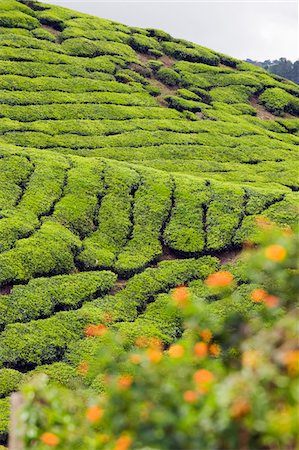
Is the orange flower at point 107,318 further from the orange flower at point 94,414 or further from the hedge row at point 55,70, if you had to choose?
the hedge row at point 55,70

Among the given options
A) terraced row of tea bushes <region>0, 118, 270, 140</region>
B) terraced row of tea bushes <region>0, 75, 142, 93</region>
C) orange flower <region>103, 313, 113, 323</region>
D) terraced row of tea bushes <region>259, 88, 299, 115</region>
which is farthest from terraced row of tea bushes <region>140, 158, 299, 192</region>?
orange flower <region>103, 313, 113, 323</region>

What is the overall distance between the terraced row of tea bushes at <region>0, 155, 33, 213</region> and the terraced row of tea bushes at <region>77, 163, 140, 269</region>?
9.97 feet

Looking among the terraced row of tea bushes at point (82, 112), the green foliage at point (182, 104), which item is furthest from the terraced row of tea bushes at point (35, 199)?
the green foliage at point (182, 104)

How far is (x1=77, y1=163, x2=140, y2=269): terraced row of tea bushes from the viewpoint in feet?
62.7

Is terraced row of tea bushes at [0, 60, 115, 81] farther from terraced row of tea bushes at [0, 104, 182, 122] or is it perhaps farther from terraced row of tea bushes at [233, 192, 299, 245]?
terraced row of tea bushes at [233, 192, 299, 245]

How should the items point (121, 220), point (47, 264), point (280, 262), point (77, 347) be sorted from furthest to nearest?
point (121, 220)
point (47, 264)
point (77, 347)
point (280, 262)

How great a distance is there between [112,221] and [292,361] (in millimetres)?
17886

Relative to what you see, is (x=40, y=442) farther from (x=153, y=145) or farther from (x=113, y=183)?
(x=153, y=145)

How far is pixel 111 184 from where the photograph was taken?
22.9 m

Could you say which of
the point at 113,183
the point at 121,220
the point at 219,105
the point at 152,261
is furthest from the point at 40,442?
the point at 219,105

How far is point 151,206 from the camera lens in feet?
72.3

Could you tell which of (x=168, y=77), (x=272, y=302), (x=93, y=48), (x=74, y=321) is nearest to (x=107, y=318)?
(x=74, y=321)

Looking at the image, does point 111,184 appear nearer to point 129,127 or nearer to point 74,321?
point 74,321

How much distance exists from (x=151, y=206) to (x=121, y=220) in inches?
59.4
